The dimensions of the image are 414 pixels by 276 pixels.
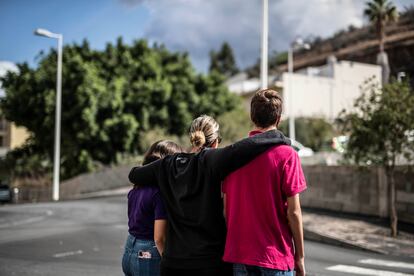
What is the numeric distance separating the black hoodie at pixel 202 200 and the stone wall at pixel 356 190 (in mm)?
9209

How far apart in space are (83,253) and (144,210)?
525 cm

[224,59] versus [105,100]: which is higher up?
[224,59]

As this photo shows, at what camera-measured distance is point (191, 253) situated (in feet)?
9.12

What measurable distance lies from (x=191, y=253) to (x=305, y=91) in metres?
48.0

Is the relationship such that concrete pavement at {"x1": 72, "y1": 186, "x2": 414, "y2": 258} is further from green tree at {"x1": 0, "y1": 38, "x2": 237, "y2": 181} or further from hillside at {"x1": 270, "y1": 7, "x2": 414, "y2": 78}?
hillside at {"x1": 270, "y1": 7, "x2": 414, "y2": 78}

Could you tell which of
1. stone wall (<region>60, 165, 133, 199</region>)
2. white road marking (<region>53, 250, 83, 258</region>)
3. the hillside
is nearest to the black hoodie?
white road marking (<region>53, 250, 83, 258</region>)

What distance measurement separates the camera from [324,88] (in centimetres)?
5078

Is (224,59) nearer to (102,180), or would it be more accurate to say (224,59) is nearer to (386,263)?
(102,180)

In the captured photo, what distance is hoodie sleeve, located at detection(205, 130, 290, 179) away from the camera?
8.75 ft

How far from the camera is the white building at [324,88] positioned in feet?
159

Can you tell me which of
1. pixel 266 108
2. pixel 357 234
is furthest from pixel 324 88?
pixel 266 108

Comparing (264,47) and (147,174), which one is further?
(264,47)

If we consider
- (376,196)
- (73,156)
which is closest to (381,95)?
(376,196)

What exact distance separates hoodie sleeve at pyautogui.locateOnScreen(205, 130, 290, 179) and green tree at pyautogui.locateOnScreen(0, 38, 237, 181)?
2600 centimetres
